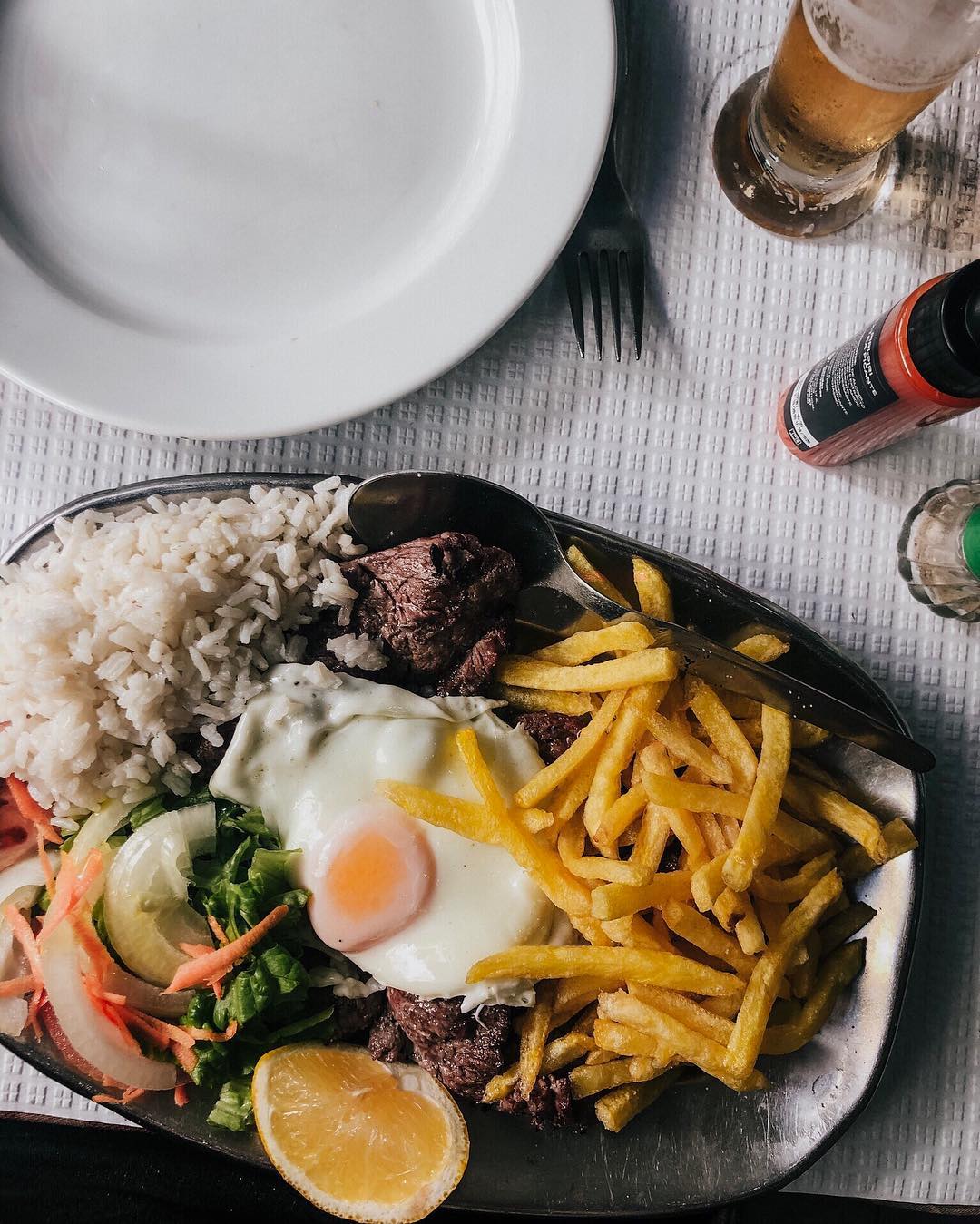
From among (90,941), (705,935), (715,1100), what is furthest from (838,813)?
(90,941)

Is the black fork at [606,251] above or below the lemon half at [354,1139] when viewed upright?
above

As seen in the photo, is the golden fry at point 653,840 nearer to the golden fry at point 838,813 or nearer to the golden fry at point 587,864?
the golden fry at point 587,864

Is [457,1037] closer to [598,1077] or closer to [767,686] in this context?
[598,1077]

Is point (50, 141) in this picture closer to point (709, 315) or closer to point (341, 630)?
point (341, 630)

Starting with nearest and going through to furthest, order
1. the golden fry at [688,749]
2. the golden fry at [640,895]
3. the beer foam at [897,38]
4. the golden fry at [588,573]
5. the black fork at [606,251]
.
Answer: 1. the beer foam at [897,38]
2. the golden fry at [640,895]
3. the golden fry at [688,749]
4. the golden fry at [588,573]
5. the black fork at [606,251]

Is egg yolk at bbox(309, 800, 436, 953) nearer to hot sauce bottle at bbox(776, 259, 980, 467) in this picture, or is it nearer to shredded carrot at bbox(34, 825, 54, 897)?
shredded carrot at bbox(34, 825, 54, 897)

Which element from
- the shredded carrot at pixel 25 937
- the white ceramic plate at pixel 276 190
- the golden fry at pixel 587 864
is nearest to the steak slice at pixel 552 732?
the golden fry at pixel 587 864

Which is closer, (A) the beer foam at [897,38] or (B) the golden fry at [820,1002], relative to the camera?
(A) the beer foam at [897,38]

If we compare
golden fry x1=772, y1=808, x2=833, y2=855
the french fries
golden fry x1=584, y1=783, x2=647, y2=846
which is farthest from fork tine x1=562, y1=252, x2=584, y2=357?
golden fry x1=772, y1=808, x2=833, y2=855
